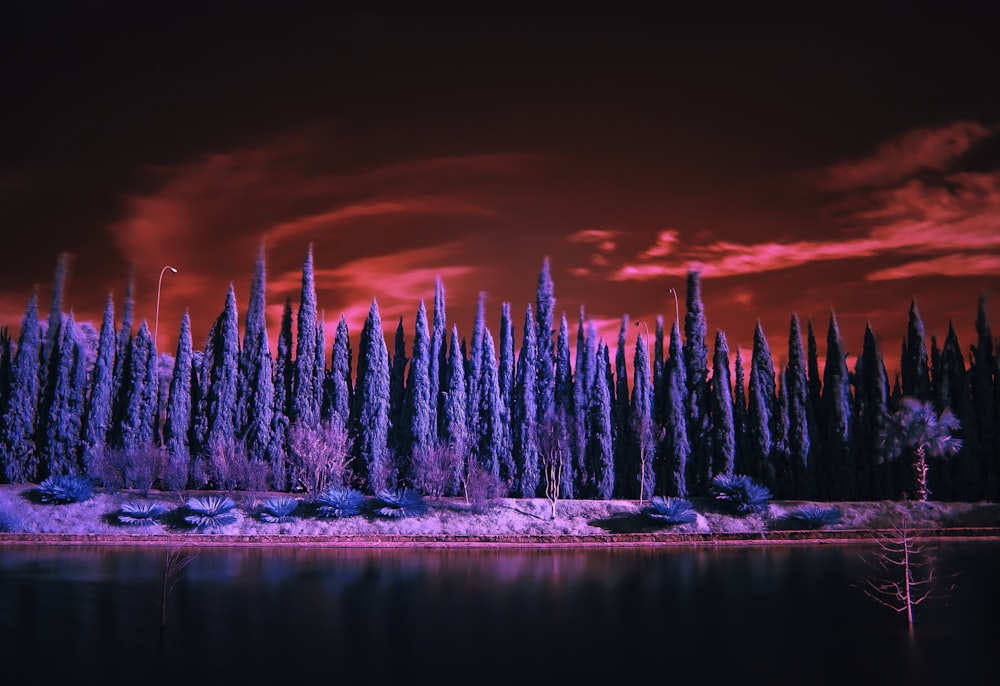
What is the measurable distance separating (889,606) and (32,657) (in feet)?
59.5

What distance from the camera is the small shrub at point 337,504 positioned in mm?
37312

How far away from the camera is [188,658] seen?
48.9ft

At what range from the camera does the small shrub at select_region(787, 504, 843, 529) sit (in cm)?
3869

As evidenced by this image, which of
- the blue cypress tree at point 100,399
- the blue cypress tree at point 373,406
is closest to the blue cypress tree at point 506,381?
the blue cypress tree at point 373,406

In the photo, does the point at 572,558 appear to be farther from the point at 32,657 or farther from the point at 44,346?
the point at 44,346

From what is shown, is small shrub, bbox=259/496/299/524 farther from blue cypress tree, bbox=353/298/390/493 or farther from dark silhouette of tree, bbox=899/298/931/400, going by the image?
dark silhouette of tree, bbox=899/298/931/400

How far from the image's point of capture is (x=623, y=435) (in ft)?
167

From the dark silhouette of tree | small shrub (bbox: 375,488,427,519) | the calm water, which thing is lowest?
the calm water

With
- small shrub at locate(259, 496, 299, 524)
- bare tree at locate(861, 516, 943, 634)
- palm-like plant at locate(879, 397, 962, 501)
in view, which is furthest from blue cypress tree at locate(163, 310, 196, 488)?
palm-like plant at locate(879, 397, 962, 501)

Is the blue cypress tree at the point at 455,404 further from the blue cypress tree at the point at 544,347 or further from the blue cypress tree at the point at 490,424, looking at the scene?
the blue cypress tree at the point at 544,347

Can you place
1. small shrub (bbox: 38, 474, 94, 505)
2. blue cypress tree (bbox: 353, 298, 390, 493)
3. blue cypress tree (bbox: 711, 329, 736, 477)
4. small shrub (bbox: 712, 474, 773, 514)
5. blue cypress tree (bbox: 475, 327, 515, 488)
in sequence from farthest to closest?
blue cypress tree (bbox: 475, 327, 515, 488)
blue cypress tree (bbox: 711, 329, 736, 477)
blue cypress tree (bbox: 353, 298, 390, 493)
small shrub (bbox: 712, 474, 773, 514)
small shrub (bbox: 38, 474, 94, 505)

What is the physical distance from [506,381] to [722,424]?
41.6 ft

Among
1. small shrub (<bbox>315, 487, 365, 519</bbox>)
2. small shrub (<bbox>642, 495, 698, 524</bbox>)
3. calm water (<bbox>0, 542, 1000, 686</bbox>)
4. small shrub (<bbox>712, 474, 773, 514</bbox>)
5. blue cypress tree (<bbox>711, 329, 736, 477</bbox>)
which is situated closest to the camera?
calm water (<bbox>0, 542, 1000, 686</bbox>)

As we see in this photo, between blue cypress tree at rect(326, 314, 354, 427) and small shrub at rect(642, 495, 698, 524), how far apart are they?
58.6ft
